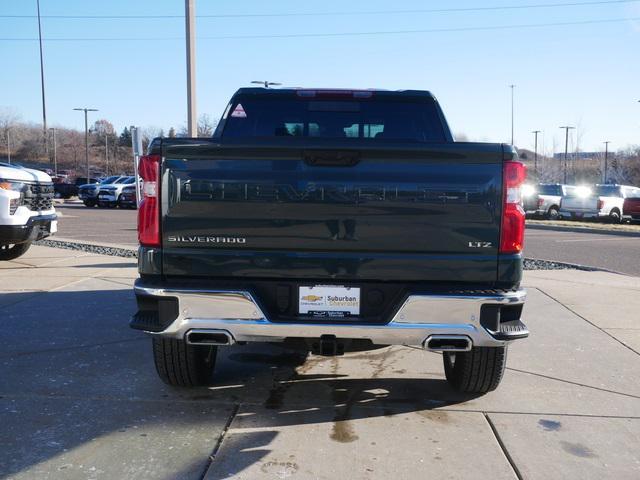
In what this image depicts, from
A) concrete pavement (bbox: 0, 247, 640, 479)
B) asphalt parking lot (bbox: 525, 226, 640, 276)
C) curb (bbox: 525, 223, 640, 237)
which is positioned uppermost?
curb (bbox: 525, 223, 640, 237)

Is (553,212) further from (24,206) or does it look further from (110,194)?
(24,206)

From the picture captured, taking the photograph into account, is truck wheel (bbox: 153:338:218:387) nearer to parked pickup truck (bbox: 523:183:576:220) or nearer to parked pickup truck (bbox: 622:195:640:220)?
parked pickup truck (bbox: 523:183:576:220)

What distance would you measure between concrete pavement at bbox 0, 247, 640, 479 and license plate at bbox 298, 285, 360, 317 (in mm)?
751

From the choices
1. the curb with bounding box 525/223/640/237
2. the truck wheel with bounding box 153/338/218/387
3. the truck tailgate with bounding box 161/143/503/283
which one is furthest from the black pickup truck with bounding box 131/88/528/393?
the curb with bounding box 525/223/640/237

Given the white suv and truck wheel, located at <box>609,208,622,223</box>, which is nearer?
the white suv

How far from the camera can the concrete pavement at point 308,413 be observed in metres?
3.36

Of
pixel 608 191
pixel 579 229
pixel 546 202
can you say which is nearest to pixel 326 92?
pixel 579 229

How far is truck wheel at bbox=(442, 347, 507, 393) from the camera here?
4.18 m

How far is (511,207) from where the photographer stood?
3523 millimetres

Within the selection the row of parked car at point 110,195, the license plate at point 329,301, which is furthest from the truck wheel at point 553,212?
the license plate at point 329,301

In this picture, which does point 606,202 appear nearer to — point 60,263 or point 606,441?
point 60,263

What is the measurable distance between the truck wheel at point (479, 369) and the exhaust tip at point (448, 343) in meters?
A: 0.61

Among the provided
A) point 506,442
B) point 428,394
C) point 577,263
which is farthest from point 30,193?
point 577,263

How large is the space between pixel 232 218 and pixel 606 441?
257cm
